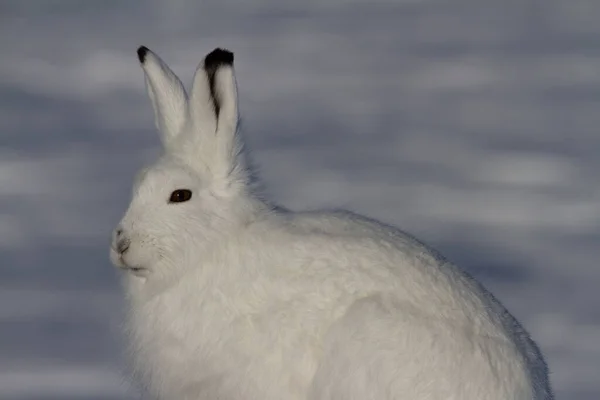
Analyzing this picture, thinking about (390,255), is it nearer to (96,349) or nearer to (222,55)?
(222,55)

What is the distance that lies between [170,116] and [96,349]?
2554 millimetres

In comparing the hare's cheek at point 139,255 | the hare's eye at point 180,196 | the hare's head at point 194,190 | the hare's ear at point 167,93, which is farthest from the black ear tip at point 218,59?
the hare's cheek at point 139,255

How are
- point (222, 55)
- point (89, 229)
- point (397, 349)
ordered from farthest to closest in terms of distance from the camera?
1. point (89, 229)
2. point (222, 55)
3. point (397, 349)

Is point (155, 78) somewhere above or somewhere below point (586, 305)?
above

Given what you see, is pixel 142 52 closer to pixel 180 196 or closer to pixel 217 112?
pixel 217 112

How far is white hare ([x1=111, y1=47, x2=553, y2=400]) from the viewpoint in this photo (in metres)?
4.59

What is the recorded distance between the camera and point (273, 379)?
478 centimetres

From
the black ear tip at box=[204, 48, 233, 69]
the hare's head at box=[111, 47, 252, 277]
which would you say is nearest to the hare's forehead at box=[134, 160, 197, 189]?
the hare's head at box=[111, 47, 252, 277]

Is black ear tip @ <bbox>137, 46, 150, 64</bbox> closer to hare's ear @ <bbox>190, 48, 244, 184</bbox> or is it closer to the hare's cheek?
hare's ear @ <bbox>190, 48, 244, 184</bbox>

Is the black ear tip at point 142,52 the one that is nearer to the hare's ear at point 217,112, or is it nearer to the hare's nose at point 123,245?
the hare's ear at point 217,112

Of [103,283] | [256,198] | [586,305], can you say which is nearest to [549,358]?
[586,305]

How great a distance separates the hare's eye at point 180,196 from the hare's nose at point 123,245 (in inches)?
8.8

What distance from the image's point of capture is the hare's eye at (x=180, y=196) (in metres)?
5.00

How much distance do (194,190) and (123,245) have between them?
0.33m
